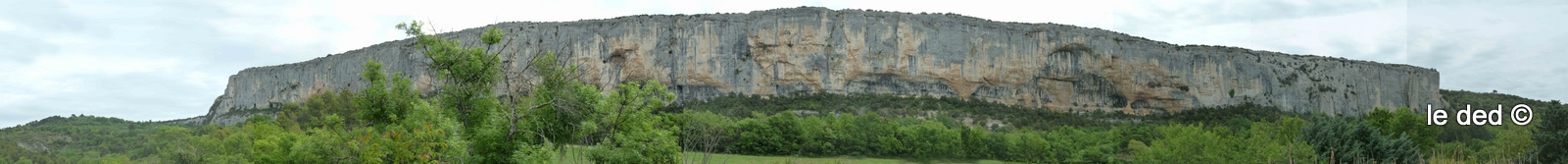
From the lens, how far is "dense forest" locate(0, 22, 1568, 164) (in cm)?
1864

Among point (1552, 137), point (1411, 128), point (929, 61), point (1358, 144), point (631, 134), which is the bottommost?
point (1411, 128)

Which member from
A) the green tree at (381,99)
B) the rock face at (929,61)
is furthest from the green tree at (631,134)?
the rock face at (929,61)

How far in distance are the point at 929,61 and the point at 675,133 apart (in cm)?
5497

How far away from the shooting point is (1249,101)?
84750 mm

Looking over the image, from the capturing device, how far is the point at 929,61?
79562 mm

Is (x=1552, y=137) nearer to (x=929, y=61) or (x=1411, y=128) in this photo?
(x=1411, y=128)

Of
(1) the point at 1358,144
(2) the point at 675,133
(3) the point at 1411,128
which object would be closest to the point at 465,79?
(2) the point at 675,133

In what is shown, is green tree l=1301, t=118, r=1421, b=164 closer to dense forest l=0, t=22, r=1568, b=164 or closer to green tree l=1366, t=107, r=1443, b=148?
dense forest l=0, t=22, r=1568, b=164

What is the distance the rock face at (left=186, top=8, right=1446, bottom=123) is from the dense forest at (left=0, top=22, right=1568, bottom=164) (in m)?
1.83

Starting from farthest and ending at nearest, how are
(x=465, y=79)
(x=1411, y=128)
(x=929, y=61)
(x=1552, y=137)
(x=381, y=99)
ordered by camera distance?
1. (x=929, y=61)
2. (x=1411, y=128)
3. (x=1552, y=137)
4. (x=381, y=99)
5. (x=465, y=79)

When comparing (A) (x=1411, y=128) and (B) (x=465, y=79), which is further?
(A) (x=1411, y=128)

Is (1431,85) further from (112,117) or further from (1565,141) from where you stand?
(112,117)

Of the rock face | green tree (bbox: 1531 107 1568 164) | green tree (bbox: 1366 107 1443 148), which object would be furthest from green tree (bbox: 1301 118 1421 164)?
the rock face

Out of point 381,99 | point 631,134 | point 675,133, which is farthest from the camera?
point 675,133
